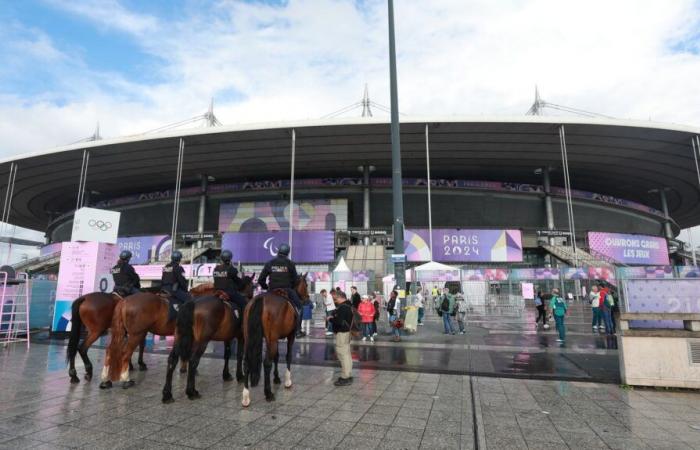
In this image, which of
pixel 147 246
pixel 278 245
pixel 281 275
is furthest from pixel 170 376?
pixel 147 246

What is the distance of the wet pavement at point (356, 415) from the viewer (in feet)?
13.9

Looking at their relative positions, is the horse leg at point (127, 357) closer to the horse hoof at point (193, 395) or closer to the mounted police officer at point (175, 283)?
the mounted police officer at point (175, 283)

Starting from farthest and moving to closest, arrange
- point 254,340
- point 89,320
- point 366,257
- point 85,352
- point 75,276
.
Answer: point 366,257 → point 75,276 → point 89,320 → point 85,352 → point 254,340

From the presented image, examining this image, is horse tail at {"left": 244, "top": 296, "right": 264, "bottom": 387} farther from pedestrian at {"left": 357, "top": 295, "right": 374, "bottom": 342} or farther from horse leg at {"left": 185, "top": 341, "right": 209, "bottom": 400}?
pedestrian at {"left": 357, "top": 295, "right": 374, "bottom": 342}

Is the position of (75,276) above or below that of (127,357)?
above

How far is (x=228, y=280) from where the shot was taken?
7.29 meters

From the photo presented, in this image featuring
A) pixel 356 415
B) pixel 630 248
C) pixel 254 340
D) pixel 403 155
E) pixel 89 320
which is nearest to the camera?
pixel 356 415

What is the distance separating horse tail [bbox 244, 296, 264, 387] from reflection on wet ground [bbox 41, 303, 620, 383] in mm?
3399

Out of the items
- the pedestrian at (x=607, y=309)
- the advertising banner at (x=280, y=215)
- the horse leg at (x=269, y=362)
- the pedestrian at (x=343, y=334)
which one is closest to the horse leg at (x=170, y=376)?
the horse leg at (x=269, y=362)

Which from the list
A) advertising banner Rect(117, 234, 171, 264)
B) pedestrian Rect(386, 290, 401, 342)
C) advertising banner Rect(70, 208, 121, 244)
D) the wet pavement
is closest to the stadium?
advertising banner Rect(117, 234, 171, 264)

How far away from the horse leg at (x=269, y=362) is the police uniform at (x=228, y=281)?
4.48 feet

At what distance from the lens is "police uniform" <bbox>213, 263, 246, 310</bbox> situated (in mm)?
Result: 7227

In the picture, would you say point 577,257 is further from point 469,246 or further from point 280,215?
point 280,215

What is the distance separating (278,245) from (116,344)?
35.9 metres
